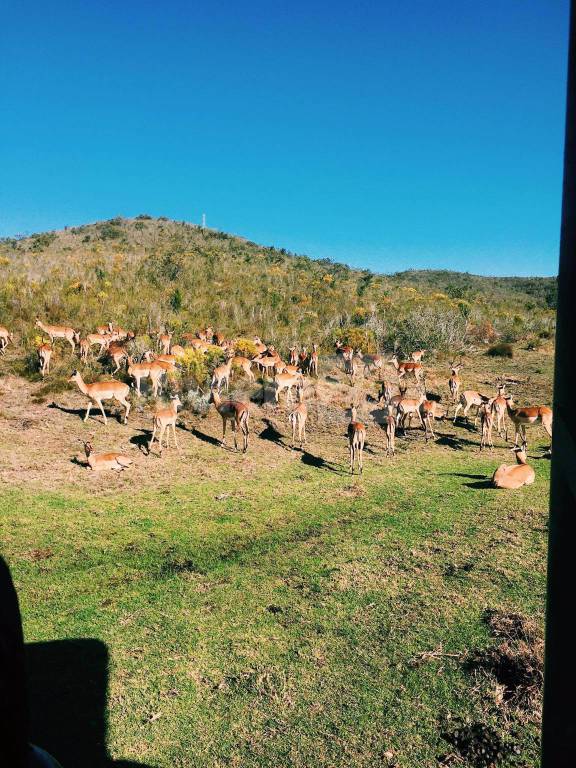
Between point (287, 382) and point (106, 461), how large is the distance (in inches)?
318

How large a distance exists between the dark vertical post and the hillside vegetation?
82.9 ft

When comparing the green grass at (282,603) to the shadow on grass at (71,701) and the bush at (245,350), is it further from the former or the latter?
the bush at (245,350)

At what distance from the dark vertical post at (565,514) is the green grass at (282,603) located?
13.6 feet

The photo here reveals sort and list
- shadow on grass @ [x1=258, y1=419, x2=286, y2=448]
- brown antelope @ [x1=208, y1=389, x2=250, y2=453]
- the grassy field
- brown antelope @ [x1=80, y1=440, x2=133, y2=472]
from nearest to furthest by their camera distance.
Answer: the grassy field, brown antelope @ [x1=80, y1=440, x2=133, y2=472], brown antelope @ [x1=208, y1=389, x2=250, y2=453], shadow on grass @ [x1=258, y1=419, x2=286, y2=448]

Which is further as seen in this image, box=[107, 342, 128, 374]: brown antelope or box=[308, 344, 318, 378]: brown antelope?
box=[308, 344, 318, 378]: brown antelope

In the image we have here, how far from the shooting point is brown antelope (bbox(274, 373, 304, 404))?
1836cm

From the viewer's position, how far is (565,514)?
106 centimetres

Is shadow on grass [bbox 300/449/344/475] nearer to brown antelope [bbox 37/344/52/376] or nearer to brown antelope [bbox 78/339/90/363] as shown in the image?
brown antelope [bbox 37/344/52/376]

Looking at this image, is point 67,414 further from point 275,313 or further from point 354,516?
point 275,313

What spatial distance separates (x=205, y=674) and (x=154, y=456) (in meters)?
8.30

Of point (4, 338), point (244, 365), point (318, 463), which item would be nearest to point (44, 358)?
point (4, 338)

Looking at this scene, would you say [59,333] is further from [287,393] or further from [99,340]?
[287,393]

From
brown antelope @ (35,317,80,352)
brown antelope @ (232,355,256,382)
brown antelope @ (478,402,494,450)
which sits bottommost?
brown antelope @ (478,402,494,450)

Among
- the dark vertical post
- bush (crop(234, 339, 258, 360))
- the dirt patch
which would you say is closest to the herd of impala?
bush (crop(234, 339, 258, 360))
